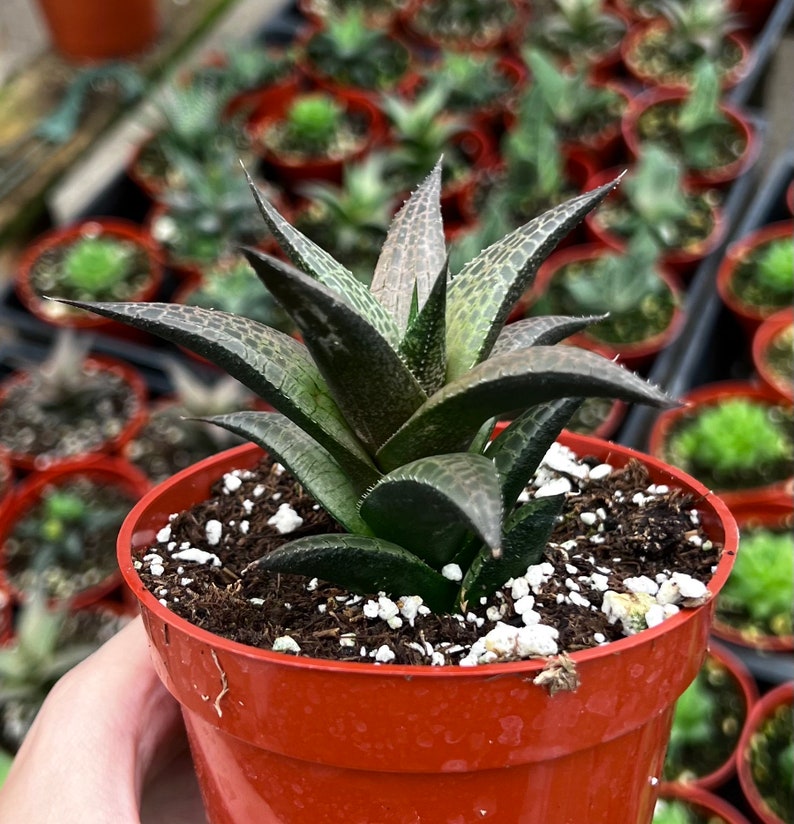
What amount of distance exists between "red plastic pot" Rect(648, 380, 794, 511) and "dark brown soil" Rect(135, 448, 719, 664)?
3.51 feet

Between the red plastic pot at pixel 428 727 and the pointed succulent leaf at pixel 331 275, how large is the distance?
29 centimetres

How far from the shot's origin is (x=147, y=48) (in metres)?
4.11

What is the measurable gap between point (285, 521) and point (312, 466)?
0.36 feet

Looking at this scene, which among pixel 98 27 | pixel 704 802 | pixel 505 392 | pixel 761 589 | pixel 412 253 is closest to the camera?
pixel 505 392

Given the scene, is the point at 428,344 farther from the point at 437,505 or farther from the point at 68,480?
the point at 68,480

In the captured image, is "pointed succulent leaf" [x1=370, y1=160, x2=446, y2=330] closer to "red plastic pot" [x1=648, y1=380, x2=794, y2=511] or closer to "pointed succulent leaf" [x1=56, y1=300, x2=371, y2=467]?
"pointed succulent leaf" [x1=56, y1=300, x2=371, y2=467]

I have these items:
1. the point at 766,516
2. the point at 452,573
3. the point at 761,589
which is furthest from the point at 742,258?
the point at 452,573

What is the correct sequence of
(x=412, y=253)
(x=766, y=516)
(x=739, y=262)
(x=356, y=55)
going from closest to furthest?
(x=412, y=253) → (x=766, y=516) → (x=739, y=262) → (x=356, y=55)

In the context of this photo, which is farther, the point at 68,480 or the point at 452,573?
the point at 68,480

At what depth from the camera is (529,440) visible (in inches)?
31.8

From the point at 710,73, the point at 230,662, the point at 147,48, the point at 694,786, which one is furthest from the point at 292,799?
the point at 147,48

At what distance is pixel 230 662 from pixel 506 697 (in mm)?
216

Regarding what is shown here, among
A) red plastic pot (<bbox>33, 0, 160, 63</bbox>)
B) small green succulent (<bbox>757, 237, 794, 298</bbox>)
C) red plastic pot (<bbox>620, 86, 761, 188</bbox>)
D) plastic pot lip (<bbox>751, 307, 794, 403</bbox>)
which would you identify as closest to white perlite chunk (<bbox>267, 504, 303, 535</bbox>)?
plastic pot lip (<bbox>751, 307, 794, 403</bbox>)

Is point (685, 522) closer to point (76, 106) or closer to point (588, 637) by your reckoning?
point (588, 637)
